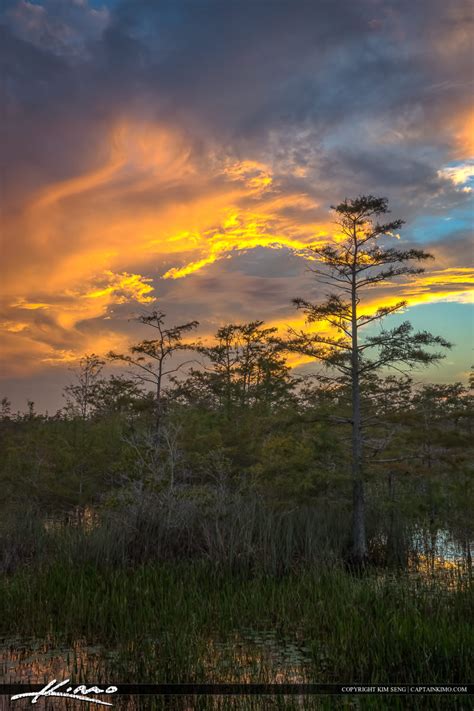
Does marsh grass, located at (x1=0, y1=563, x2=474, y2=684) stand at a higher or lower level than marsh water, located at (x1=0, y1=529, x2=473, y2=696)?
higher

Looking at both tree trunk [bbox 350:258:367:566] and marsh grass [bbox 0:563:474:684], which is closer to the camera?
marsh grass [bbox 0:563:474:684]

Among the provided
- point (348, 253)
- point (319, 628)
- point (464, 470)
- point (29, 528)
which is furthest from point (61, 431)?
point (319, 628)

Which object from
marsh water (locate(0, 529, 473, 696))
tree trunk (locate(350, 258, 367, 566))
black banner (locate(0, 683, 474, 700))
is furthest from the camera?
tree trunk (locate(350, 258, 367, 566))

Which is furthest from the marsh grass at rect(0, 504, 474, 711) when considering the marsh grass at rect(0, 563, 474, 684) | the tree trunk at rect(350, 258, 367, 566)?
the tree trunk at rect(350, 258, 367, 566)

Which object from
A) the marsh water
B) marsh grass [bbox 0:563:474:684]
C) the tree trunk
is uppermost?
the tree trunk

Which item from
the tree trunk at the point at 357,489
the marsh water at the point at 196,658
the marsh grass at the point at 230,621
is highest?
the tree trunk at the point at 357,489

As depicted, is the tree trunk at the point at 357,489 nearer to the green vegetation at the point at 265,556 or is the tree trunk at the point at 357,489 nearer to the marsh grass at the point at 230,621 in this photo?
the green vegetation at the point at 265,556

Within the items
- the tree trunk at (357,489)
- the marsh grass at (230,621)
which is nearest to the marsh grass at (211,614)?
the marsh grass at (230,621)

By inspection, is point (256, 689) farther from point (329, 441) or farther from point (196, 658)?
point (329, 441)

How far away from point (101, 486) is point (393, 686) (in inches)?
757

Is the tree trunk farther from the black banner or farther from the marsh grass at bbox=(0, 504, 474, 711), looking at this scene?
the black banner

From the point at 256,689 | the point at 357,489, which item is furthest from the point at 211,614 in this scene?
the point at 357,489

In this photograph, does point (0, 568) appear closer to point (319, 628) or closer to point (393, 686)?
point (319, 628)

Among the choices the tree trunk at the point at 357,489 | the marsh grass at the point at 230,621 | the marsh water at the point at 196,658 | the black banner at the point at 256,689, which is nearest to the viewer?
the black banner at the point at 256,689
